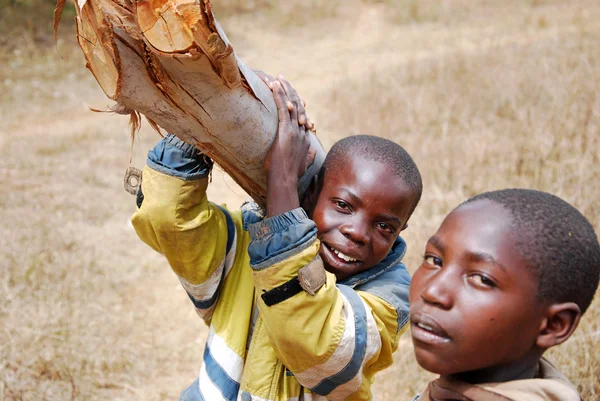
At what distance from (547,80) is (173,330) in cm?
415

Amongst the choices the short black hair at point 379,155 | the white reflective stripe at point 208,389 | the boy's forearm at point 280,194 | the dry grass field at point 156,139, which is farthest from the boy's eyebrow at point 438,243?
the white reflective stripe at point 208,389

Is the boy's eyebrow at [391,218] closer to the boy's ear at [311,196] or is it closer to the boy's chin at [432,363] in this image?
the boy's ear at [311,196]

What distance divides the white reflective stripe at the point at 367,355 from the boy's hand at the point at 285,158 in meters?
0.31

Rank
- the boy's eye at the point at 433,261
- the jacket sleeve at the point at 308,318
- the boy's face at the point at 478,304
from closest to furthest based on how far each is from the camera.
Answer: the boy's face at the point at 478,304 < the boy's eye at the point at 433,261 < the jacket sleeve at the point at 308,318

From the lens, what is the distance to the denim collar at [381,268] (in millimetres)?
1684

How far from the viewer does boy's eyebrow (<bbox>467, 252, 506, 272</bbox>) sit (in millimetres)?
1175

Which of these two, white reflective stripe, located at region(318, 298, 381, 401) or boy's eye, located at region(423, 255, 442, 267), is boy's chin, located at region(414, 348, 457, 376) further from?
white reflective stripe, located at region(318, 298, 381, 401)

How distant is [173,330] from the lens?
366cm

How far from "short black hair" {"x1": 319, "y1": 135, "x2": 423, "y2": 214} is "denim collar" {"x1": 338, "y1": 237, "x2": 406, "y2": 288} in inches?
5.5

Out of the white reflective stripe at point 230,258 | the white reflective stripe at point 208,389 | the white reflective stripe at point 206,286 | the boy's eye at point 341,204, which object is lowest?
the white reflective stripe at point 208,389

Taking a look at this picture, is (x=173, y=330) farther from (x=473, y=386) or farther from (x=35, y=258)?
(x=473, y=386)

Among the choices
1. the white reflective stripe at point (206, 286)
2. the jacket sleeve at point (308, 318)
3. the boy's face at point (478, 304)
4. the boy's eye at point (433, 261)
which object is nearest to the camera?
the boy's face at point (478, 304)

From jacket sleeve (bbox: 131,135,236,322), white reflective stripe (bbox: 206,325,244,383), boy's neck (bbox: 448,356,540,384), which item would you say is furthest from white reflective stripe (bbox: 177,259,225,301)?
boy's neck (bbox: 448,356,540,384)

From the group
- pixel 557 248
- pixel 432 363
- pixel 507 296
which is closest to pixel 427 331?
pixel 432 363
